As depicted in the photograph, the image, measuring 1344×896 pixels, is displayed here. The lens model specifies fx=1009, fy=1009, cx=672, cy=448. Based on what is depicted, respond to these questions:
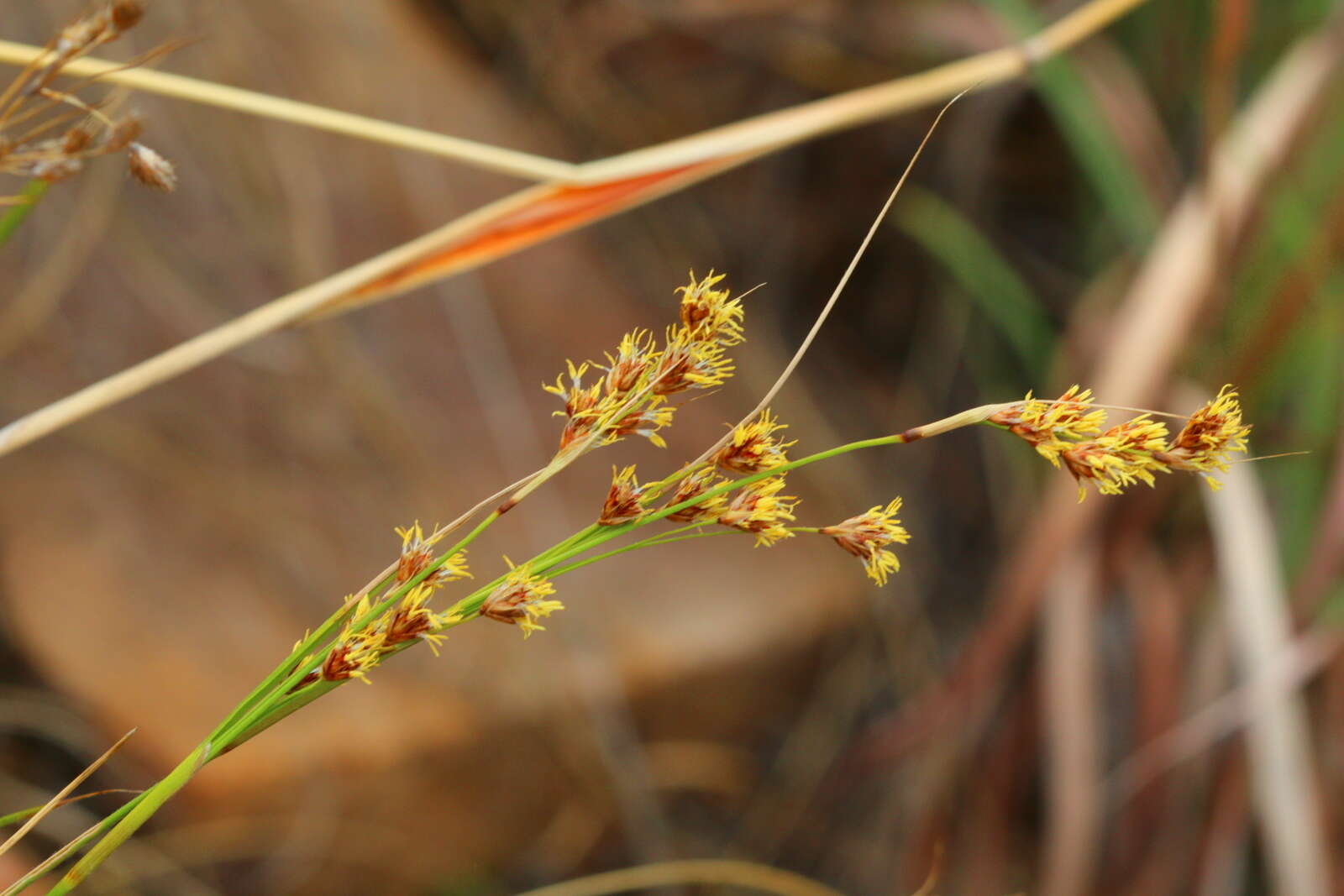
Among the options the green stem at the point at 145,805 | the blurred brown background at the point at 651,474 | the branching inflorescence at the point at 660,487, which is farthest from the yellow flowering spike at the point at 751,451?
the blurred brown background at the point at 651,474

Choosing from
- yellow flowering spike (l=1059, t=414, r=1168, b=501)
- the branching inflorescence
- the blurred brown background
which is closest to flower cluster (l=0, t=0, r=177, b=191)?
the branching inflorescence

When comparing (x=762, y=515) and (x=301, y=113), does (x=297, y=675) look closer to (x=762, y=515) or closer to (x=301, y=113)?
(x=762, y=515)

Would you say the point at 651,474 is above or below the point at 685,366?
above

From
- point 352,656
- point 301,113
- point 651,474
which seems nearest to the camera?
point 352,656

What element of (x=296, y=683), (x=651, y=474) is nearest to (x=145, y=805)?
(x=296, y=683)

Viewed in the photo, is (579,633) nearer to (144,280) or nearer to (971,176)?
(144,280)
